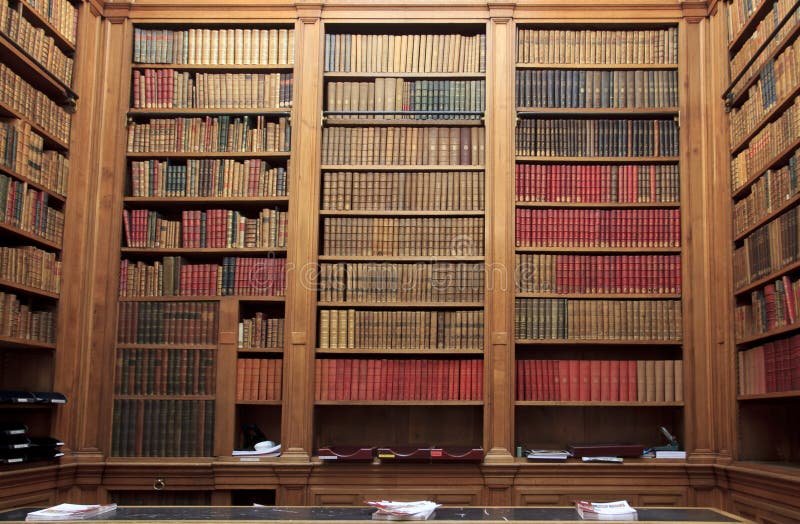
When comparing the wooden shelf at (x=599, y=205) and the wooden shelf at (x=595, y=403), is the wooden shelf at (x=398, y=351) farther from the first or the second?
the wooden shelf at (x=599, y=205)

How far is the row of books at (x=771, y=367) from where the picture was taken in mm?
3957

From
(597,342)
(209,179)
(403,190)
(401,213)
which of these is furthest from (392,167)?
(597,342)

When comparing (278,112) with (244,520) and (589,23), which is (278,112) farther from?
(244,520)

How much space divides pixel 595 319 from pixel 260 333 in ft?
5.95

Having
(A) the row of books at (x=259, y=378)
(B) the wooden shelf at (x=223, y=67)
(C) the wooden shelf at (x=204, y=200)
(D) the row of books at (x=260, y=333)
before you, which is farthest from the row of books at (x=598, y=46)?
(A) the row of books at (x=259, y=378)

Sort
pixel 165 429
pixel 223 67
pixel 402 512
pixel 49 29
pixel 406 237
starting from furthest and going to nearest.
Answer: pixel 223 67
pixel 406 237
pixel 165 429
pixel 49 29
pixel 402 512

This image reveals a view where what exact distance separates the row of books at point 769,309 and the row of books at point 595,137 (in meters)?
1.01

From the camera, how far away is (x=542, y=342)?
491cm

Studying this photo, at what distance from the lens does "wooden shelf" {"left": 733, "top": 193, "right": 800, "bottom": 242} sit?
3916 millimetres

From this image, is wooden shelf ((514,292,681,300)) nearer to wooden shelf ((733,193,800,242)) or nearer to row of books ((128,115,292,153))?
wooden shelf ((733,193,800,242))

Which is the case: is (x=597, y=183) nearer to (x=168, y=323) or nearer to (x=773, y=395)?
(x=773, y=395)

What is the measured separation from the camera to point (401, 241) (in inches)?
198

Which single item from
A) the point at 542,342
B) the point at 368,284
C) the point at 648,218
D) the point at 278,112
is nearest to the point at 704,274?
the point at 648,218

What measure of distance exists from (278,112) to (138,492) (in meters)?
2.18
